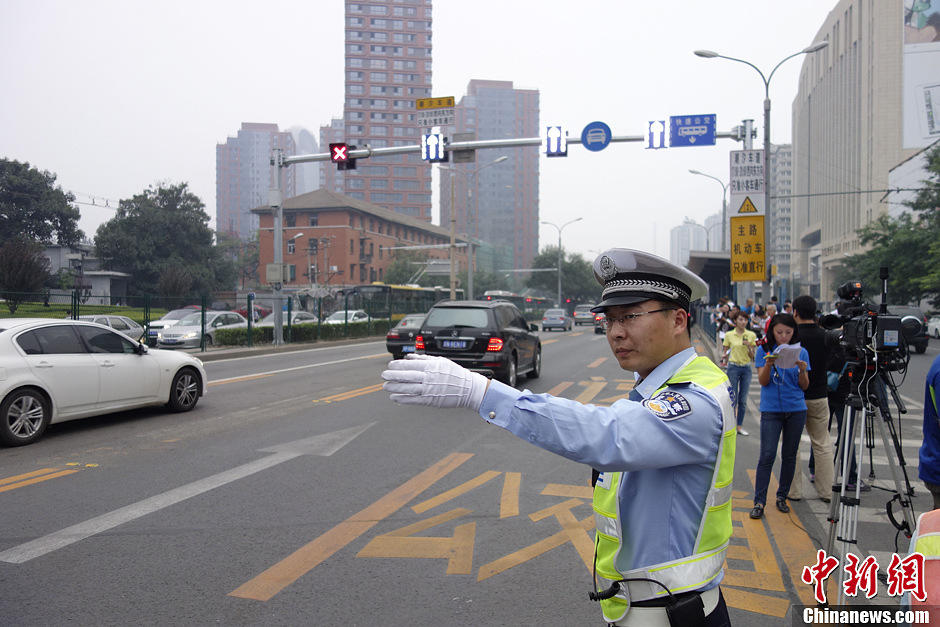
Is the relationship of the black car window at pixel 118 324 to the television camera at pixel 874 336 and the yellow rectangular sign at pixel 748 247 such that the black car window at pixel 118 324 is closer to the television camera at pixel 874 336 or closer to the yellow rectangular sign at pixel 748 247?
the yellow rectangular sign at pixel 748 247

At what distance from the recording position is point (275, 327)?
80.5 ft

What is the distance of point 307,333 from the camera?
28219mm

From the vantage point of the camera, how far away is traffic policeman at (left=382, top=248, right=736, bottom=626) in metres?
1.59

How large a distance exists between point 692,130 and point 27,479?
15886 mm

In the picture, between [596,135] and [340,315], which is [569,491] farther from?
[340,315]

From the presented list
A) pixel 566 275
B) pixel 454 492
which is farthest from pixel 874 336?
pixel 566 275

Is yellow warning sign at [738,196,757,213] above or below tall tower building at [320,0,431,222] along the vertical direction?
below

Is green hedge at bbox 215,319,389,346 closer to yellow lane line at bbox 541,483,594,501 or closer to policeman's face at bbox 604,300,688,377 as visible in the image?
yellow lane line at bbox 541,483,594,501

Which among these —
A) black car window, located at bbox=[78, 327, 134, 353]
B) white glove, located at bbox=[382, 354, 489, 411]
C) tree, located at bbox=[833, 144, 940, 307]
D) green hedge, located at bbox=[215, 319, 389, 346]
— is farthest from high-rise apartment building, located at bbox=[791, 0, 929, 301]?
white glove, located at bbox=[382, 354, 489, 411]

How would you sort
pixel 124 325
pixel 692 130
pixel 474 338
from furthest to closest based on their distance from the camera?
pixel 124 325 → pixel 692 130 → pixel 474 338

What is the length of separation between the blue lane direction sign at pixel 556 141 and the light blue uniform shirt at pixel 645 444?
16.2 meters

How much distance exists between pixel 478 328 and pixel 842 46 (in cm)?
8962

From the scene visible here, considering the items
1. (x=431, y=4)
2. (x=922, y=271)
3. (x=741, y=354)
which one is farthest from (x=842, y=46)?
(x=741, y=354)

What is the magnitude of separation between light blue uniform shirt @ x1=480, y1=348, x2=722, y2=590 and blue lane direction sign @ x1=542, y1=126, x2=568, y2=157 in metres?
16.2
